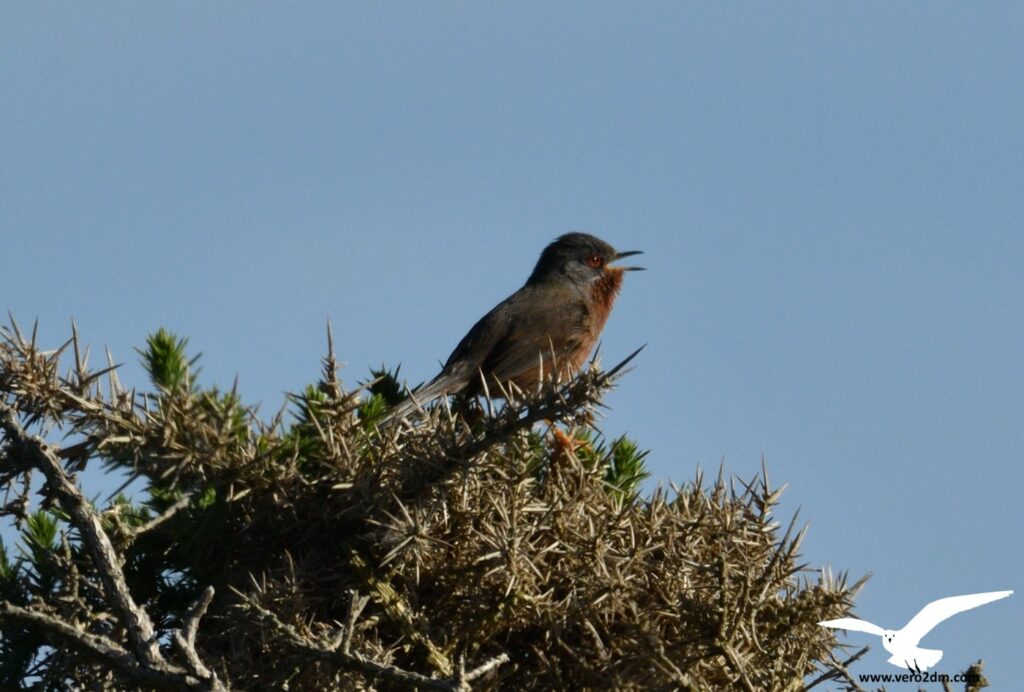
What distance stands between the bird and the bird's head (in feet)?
19.8

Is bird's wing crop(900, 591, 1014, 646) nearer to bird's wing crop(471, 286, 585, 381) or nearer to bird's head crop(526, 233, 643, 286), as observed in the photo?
bird's wing crop(471, 286, 585, 381)

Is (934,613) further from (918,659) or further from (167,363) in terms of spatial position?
(167,363)

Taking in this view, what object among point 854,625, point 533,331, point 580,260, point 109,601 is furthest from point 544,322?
point 109,601

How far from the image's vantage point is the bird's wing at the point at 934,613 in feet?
13.4

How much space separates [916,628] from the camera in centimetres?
412

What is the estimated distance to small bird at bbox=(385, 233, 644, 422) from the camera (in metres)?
8.05

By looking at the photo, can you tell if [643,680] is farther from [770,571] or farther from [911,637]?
[911,637]

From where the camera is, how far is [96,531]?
3.12 meters

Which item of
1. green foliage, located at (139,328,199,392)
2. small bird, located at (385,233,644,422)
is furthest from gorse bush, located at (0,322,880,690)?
small bird, located at (385,233,644,422)

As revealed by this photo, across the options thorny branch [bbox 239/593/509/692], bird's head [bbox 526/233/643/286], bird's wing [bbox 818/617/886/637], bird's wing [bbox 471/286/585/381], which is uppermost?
bird's head [bbox 526/233/643/286]

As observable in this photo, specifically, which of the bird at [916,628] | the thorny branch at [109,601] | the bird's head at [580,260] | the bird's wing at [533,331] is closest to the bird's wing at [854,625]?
the bird at [916,628]

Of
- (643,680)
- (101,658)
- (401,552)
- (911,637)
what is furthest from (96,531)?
(911,637)

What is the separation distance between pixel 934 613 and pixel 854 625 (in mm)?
269

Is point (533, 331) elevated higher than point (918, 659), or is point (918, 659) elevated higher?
point (533, 331)
